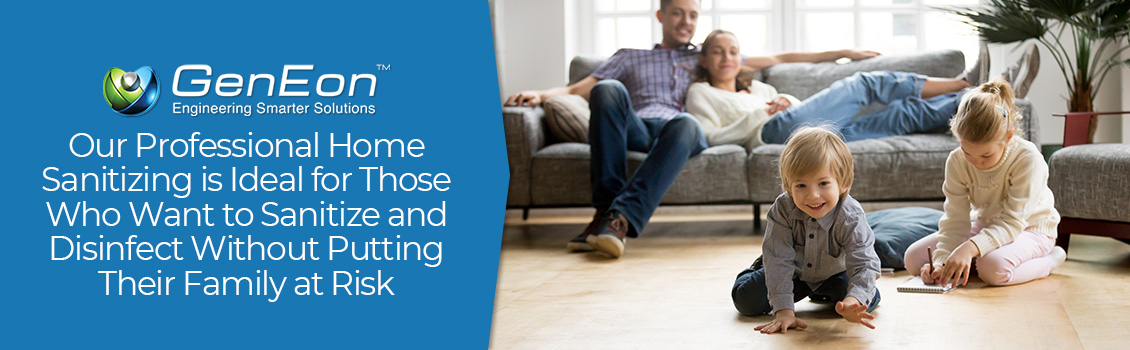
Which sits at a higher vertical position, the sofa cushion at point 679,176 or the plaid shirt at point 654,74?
the plaid shirt at point 654,74

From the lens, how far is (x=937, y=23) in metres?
4.20

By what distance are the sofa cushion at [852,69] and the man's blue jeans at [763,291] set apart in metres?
1.88

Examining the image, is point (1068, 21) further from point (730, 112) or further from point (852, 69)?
point (730, 112)

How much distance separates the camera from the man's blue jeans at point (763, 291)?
176 centimetres

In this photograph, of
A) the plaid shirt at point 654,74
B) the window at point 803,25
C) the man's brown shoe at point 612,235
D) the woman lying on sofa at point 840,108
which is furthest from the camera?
the window at point 803,25

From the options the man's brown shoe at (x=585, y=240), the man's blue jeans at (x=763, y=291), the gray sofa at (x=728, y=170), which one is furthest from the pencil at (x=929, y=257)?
the man's brown shoe at (x=585, y=240)

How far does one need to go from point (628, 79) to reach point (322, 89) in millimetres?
2184

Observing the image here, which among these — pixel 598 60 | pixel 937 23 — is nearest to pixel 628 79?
pixel 598 60

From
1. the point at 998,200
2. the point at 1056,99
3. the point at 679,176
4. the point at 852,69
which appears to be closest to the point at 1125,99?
the point at 1056,99

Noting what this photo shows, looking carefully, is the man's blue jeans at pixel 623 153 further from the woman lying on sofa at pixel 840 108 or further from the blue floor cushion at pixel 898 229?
the blue floor cushion at pixel 898 229

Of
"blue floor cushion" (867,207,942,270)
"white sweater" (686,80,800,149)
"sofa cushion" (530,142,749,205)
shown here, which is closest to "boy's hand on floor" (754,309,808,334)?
"blue floor cushion" (867,207,942,270)

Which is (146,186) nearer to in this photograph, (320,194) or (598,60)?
(320,194)

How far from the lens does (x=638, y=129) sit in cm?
310

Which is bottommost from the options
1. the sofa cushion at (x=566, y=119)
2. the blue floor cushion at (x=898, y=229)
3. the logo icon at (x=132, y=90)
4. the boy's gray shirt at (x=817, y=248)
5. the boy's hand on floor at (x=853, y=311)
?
the blue floor cushion at (x=898, y=229)
